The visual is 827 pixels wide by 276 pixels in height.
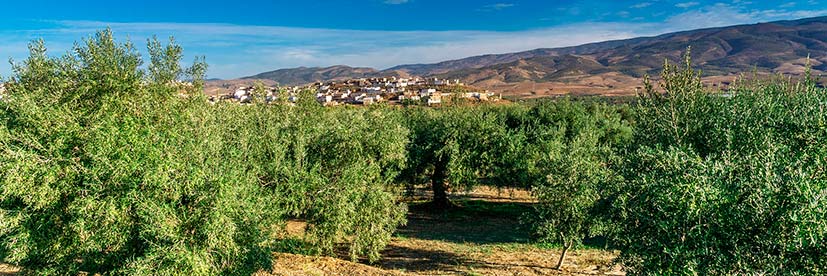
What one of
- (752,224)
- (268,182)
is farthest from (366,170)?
(752,224)

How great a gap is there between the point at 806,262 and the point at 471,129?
32.6 m

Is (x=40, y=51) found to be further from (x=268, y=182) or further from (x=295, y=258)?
(x=295, y=258)

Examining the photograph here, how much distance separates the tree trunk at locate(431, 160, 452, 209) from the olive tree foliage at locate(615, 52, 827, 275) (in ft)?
87.3

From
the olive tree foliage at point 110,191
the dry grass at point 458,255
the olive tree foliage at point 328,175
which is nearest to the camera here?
the olive tree foliage at point 110,191

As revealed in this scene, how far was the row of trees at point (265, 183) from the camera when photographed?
10.6 m

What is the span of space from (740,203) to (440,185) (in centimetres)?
3391

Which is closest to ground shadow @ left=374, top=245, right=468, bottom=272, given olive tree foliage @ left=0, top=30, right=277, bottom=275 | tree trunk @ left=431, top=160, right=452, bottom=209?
olive tree foliage @ left=0, top=30, right=277, bottom=275

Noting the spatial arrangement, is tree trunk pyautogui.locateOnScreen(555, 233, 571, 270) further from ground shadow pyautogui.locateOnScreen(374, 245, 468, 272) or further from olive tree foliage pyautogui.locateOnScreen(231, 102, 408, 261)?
olive tree foliage pyautogui.locateOnScreen(231, 102, 408, 261)

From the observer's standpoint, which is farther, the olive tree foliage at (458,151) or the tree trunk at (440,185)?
the tree trunk at (440,185)

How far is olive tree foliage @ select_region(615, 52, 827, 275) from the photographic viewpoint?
31.7 ft

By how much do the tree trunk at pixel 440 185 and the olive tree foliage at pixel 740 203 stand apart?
26618 millimetres

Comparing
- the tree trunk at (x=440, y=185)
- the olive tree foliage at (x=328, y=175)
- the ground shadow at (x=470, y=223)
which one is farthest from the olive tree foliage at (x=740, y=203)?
the tree trunk at (x=440, y=185)

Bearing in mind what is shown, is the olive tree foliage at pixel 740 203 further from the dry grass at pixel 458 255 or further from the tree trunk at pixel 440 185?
the tree trunk at pixel 440 185

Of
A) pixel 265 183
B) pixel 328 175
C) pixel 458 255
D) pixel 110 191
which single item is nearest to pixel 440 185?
pixel 458 255
